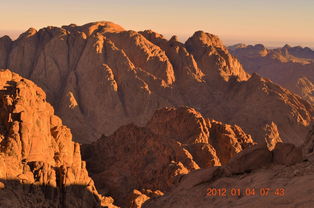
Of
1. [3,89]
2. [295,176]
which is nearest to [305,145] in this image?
[295,176]

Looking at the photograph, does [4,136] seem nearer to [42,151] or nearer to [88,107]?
[42,151]

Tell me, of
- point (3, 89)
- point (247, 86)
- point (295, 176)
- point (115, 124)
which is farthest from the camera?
point (247, 86)

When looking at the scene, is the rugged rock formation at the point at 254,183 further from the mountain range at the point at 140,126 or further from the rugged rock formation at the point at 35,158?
the rugged rock formation at the point at 35,158

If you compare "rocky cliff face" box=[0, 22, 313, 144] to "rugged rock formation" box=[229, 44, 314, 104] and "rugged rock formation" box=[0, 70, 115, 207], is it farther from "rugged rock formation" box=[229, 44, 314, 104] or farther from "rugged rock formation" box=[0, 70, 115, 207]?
"rugged rock formation" box=[229, 44, 314, 104]
